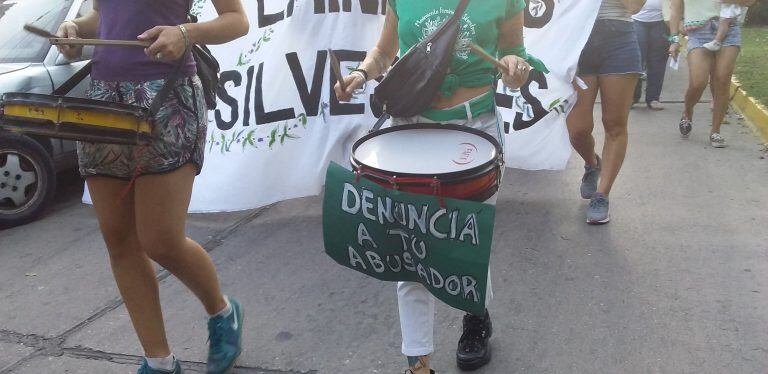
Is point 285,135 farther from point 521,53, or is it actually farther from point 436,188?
point 436,188

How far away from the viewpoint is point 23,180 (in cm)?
548

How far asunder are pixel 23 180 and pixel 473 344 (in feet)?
12.5

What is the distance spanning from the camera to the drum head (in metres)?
2.50

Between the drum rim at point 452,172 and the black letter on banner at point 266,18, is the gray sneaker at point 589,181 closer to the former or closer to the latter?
the black letter on banner at point 266,18

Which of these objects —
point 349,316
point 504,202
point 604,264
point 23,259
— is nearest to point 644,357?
point 604,264

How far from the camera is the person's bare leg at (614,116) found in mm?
4621

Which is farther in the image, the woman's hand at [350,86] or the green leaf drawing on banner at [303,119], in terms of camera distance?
the green leaf drawing on banner at [303,119]

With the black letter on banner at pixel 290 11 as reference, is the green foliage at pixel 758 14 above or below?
below

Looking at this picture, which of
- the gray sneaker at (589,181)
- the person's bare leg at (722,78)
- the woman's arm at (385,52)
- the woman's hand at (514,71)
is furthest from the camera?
the person's bare leg at (722,78)

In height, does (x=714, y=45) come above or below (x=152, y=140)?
below

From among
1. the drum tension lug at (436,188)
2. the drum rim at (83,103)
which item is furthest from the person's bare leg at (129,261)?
the drum tension lug at (436,188)

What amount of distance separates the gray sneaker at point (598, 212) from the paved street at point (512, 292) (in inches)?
2.4

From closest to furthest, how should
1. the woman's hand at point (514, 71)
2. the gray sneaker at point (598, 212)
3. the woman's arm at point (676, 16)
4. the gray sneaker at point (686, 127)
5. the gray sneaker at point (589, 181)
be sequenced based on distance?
the woman's hand at point (514, 71), the gray sneaker at point (598, 212), the gray sneaker at point (589, 181), the gray sneaker at point (686, 127), the woman's arm at point (676, 16)

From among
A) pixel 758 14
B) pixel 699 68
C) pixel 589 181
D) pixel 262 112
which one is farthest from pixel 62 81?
pixel 758 14
